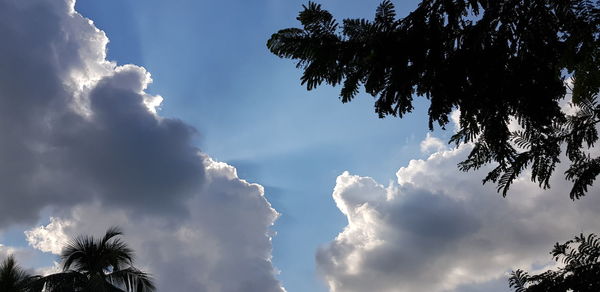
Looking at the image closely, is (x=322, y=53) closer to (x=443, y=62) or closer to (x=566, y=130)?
(x=443, y=62)

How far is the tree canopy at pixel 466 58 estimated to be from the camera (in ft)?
A: 7.83

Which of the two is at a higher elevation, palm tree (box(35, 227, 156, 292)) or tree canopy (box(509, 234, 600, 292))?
palm tree (box(35, 227, 156, 292))

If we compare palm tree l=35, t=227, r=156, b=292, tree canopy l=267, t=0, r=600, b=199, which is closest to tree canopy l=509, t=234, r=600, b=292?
tree canopy l=267, t=0, r=600, b=199

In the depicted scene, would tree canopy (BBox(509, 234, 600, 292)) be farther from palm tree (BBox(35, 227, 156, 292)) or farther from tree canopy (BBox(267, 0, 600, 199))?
palm tree (BBox(35, 227, 156, 292))

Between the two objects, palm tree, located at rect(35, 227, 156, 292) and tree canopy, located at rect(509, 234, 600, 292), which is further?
palm tree, located at rect(35, 227, 156, 292)

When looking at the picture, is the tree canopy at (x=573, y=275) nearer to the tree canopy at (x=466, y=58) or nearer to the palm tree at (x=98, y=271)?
the tree canopy at (x=466, y=58)

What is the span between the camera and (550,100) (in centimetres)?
235

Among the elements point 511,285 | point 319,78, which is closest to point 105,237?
point 511,285

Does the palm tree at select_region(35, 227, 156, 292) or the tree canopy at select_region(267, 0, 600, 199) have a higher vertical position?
the palm tree at select_region(35, 227, 156, 292)

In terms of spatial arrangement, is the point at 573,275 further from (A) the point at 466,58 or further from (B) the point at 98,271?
(B) the point at 98,271

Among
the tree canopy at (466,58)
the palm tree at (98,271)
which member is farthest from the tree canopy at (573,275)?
→ the palm tree at (98,271)

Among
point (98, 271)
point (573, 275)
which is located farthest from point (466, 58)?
point (98, 271)

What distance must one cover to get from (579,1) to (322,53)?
1.71 metres

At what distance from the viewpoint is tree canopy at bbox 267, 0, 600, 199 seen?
2.39 meters
